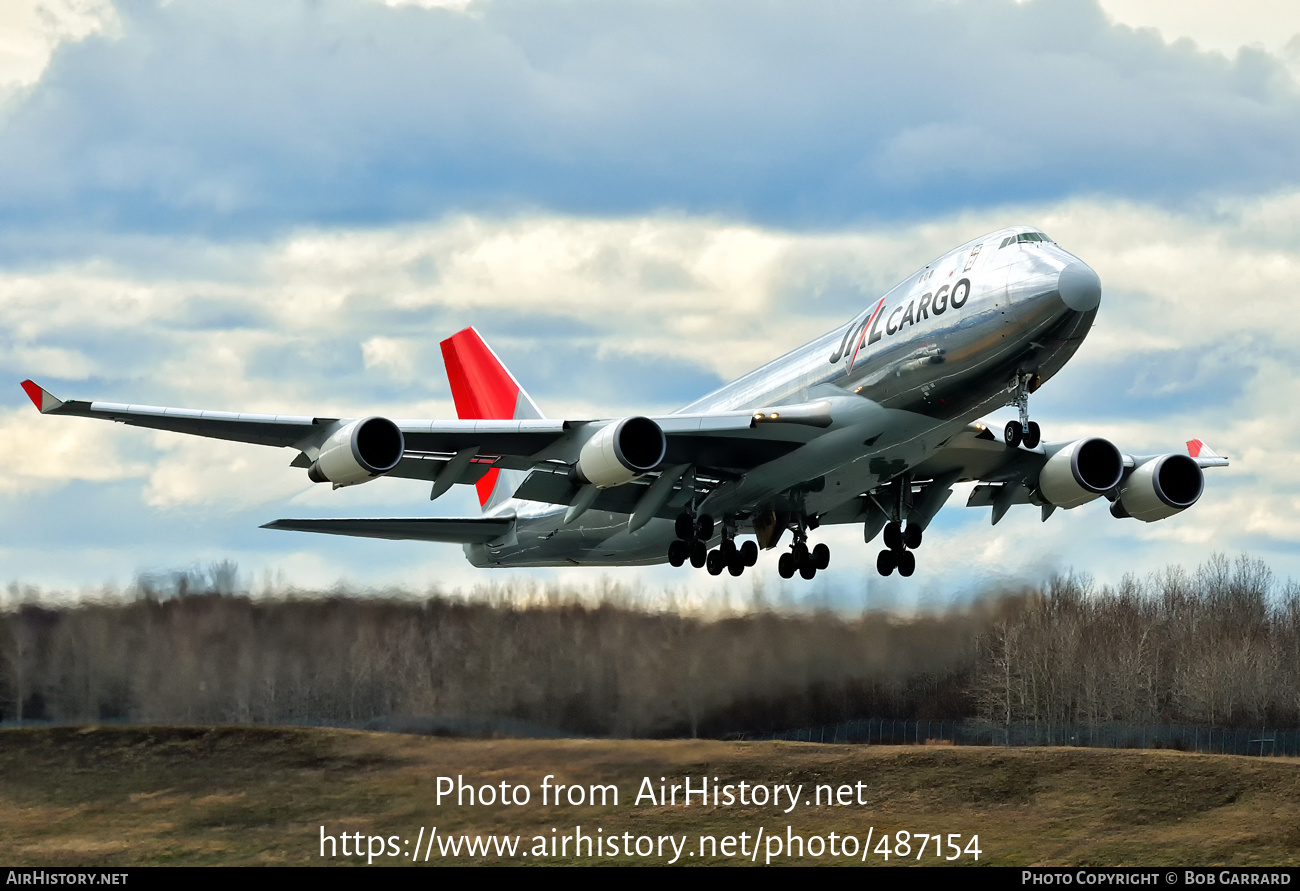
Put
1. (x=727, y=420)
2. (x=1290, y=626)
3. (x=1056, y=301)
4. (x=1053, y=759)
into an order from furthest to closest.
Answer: (x=1290, y=626) → (x=1053, y=759) → (x=727, y=420) → (x=1056, y=301)

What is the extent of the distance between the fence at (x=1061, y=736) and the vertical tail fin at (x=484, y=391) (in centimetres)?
1282

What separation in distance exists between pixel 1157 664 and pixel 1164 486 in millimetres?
28515

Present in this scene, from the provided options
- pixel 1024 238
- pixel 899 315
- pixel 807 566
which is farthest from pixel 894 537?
pixel 1024 238

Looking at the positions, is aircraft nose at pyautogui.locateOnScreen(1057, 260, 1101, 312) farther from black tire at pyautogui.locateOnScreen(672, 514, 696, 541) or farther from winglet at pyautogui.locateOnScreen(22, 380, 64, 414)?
winglet at pyautogui.locateOnScreen(22, 380, 64, 414)

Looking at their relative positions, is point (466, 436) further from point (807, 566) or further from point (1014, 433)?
point (1014, 433)

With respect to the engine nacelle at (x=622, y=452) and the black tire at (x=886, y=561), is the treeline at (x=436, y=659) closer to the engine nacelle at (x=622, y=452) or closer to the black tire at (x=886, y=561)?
the black tire at (x=886, y=561)

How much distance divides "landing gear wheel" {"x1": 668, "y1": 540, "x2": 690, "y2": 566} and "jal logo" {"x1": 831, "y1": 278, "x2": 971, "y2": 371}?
18.2 ft

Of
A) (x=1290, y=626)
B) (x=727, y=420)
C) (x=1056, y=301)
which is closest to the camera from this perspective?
(x=1056, y=301)

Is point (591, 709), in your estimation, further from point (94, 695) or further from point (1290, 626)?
point (1290, 626)
